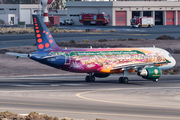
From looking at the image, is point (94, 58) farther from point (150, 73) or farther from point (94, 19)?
point (94, 19)

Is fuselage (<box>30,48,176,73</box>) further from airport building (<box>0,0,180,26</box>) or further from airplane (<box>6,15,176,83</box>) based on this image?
airport building (<box>0,0,180,26</box>)

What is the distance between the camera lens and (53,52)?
36.1 metres

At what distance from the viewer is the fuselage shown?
35969mm

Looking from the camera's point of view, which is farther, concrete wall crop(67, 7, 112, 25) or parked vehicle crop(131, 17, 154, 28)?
concrete wall crop(67, 7, 112, 25)

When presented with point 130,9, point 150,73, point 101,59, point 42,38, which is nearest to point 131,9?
point 130,9

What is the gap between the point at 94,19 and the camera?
15900 cm

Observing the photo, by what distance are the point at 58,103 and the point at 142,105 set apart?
5829 millimetres

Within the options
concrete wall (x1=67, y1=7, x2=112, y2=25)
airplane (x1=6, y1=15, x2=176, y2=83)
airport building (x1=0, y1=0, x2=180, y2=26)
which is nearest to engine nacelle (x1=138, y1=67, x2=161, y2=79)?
airplane (x1=6, y1=15, x2=176, y2=83)

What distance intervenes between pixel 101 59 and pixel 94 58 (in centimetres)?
80

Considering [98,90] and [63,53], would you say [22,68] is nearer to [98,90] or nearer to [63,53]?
[63,53]

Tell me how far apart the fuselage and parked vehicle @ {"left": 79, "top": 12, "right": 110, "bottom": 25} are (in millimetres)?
116642

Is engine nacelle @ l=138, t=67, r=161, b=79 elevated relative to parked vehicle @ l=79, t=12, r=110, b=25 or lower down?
lower down

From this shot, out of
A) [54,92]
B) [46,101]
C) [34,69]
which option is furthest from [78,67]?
[34,69]

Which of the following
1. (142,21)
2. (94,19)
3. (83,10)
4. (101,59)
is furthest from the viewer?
(83,10)
